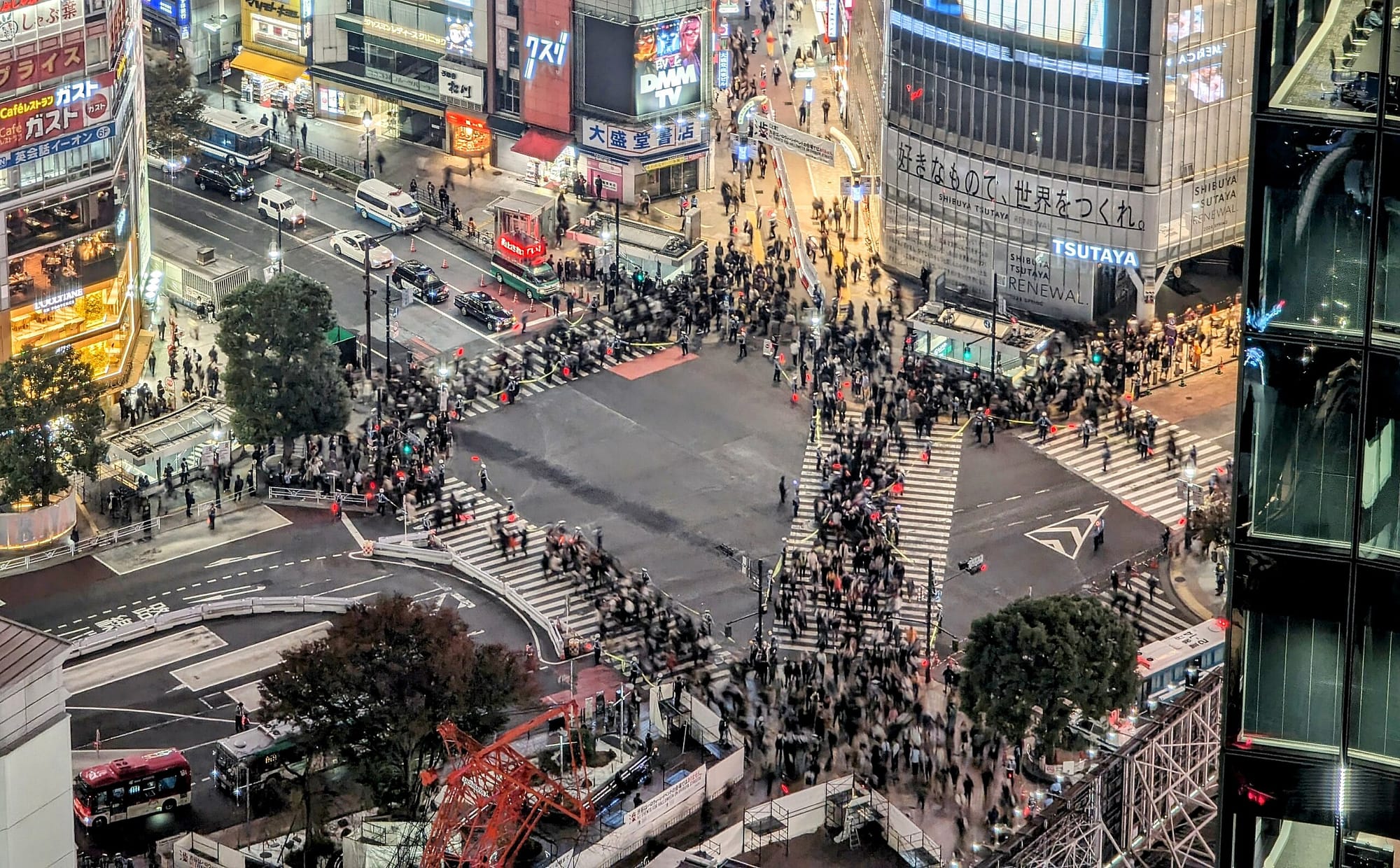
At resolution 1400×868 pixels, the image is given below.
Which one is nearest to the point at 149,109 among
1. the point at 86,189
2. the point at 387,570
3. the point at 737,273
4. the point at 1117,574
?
the point at 86,189

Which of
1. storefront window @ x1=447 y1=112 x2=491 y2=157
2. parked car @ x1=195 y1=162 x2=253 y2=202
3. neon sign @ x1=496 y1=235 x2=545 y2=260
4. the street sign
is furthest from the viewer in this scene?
storefront window @ x1=447 y1=112 x2=491 y2=157

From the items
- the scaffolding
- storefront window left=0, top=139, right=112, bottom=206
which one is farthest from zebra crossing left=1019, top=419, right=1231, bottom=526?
storefront window left=0, top=139, right=112, bottom=206

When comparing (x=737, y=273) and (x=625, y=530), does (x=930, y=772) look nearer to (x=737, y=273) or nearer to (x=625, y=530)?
(x=625, y=530)

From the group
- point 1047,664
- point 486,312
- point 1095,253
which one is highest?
point 1095,253

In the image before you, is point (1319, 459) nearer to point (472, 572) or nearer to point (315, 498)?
point (472, 572)

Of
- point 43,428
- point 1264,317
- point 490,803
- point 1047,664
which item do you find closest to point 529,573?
point 43,428

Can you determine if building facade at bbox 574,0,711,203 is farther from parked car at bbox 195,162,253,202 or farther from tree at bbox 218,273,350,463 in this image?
tree at bbox 218,273,350,463

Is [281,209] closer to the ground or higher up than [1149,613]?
higher up

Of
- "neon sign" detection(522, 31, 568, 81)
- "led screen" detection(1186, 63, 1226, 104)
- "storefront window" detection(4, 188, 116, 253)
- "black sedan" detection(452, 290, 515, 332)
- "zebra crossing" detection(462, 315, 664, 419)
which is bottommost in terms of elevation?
"zebra crossing" detection(462, 315, 664, 419)
